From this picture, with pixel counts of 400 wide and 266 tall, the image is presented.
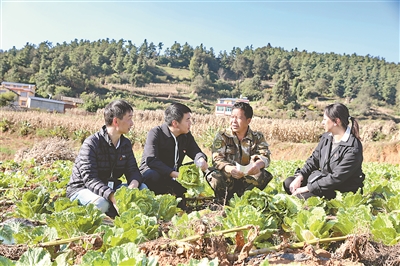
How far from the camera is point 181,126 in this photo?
4.33 m

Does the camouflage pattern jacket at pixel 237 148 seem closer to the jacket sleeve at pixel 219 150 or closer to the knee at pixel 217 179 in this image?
the jacket sleeve at pixel 219 150

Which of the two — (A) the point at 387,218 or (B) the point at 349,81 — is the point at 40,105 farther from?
(B) the point at 349,81

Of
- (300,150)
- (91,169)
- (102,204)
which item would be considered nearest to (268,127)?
(300,150)

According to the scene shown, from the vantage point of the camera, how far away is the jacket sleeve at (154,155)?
419cm

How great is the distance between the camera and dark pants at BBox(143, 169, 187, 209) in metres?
4.22

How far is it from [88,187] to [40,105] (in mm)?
49170

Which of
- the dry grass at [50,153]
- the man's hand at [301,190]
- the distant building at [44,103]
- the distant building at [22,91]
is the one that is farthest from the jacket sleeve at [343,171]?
the distant building at [22,91]

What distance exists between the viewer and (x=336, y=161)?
3748 millimetres

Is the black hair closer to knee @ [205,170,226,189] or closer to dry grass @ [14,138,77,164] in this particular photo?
knee @ [205,170,226,189]

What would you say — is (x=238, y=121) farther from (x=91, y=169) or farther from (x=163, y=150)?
(x=91, y=169)

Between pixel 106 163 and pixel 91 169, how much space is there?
0.29 m

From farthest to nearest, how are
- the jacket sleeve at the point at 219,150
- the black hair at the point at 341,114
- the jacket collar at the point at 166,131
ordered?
the jacket collar at the point at 166,131
the jacket sleeve at the point at 219,150
the black hair at the point at 341,114

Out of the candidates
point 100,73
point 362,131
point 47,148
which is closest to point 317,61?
point 100,73

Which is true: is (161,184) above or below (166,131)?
below
